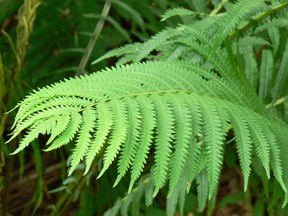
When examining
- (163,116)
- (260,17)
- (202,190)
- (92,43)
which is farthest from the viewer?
(92,43)

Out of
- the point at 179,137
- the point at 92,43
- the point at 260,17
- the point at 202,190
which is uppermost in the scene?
the point at 260,17

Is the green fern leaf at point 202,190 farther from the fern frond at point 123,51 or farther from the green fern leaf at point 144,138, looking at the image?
the green fern leaf at point 144,138

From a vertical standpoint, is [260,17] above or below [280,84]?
above

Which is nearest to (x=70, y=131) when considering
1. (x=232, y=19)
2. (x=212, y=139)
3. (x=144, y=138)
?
(x=144, y=138)

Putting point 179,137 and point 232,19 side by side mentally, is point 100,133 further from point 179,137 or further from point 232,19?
point 232,19

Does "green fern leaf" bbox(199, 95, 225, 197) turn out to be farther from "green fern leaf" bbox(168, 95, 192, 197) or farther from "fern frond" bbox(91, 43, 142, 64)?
"fern frond" bbox(91, 43, 142, 64)

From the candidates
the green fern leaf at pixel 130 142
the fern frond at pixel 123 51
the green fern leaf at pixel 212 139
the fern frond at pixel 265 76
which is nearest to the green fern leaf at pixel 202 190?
the fern frond at pixel 265 76

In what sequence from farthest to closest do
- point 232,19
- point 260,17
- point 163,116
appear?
point 260,17 → point 232,19 → point 163,116

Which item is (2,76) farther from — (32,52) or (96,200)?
(96,200)

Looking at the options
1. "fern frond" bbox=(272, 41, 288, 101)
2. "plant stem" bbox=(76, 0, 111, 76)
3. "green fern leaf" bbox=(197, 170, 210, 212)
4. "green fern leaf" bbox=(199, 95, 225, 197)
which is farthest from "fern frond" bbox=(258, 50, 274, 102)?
"plant stem" bbox=(76, 0, 111, 76)
